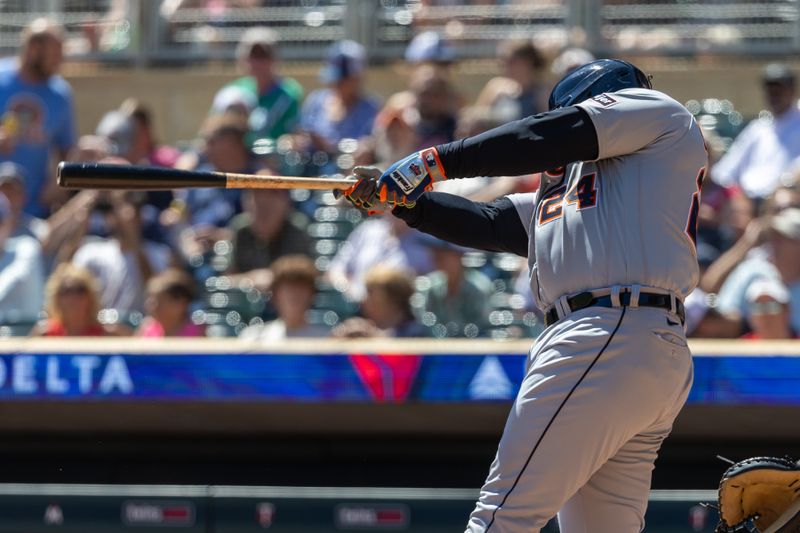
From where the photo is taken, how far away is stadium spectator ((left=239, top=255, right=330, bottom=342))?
5.92m

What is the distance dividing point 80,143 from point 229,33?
7.73ft

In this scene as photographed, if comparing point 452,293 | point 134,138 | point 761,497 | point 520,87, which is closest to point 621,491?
point 761,497

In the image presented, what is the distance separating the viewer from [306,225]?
278 inches

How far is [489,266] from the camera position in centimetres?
677

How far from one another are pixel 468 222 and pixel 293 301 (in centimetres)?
236

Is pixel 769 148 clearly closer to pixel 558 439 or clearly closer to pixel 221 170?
pixel 221 170

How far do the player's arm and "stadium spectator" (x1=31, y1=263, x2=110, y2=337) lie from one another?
3.12 metres

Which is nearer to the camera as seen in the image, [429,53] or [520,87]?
[520,87]

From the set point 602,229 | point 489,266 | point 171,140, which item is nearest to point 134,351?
point 489,266

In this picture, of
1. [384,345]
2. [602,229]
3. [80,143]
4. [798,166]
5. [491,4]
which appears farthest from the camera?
→ [491,4]

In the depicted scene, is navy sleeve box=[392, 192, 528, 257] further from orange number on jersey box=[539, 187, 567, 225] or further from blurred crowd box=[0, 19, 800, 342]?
blurred crowd box=[0, 19, 800, 342]

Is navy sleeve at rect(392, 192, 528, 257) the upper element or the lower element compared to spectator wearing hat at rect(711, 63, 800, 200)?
upper

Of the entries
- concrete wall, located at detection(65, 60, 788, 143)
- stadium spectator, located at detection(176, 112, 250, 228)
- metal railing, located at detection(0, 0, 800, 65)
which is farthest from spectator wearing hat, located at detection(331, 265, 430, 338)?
A: concrete wall, located at detection(65, 60, 788, 143)

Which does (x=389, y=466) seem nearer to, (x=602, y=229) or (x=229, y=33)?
(x=602, y=229)
